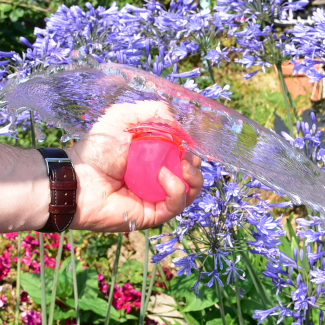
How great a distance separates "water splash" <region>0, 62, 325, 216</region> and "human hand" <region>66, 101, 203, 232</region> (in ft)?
0.13

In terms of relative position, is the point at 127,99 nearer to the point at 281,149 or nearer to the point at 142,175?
the point at 142,175

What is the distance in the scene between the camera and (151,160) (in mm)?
1312

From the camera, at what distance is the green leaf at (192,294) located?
8.11 ft

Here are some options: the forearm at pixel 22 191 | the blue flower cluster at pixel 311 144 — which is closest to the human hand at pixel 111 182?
the forearm at pixel 22 191

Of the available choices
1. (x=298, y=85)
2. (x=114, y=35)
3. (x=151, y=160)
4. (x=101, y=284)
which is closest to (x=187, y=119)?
(x=151, y=160)

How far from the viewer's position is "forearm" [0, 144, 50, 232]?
1.39 metres

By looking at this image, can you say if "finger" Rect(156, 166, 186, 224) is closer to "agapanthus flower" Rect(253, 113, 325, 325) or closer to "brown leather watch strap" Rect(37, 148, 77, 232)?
"brown leather watch strap" Rect(37, 148, 77, 232)

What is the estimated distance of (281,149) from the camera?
1438 mm

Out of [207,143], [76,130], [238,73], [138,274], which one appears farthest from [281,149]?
[238,73]

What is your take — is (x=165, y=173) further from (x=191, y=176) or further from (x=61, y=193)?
(x=61, y=193)

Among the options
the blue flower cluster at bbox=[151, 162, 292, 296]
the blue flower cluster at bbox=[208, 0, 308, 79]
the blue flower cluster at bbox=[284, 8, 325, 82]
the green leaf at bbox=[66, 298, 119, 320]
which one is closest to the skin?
the blue flower cluster at bbox=[151, 162, 292, 296]

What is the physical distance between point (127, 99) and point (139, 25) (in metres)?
0.85

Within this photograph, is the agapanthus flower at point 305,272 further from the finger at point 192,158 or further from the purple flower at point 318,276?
the finger at point 192,158

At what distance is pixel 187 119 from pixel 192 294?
4.82 feet
